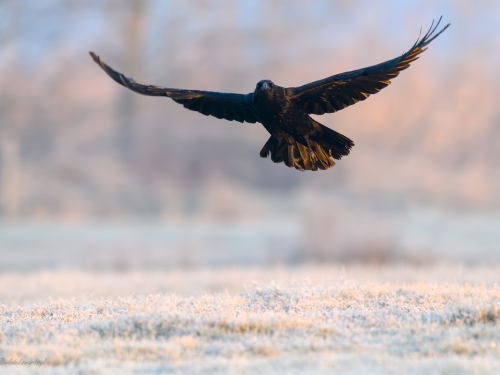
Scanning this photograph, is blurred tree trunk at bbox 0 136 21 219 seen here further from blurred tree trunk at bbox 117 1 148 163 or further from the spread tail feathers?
the spread tail feathers

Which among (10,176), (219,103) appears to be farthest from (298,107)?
(10,176)

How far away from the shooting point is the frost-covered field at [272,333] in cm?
512

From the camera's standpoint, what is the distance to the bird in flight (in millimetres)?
7898

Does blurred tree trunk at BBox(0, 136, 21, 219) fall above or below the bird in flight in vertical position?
above

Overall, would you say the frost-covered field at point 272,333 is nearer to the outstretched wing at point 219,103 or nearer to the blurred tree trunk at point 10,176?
the outstretched wing at point 219,103

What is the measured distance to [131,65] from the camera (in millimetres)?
42906

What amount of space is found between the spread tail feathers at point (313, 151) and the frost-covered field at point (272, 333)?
1516 mm

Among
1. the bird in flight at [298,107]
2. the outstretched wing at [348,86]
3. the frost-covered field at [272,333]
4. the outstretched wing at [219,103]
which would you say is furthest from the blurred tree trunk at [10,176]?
the frost-covered field at [272,333]

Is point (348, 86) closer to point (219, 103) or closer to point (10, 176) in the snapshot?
point (219, 103)

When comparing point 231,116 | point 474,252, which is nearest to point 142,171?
point 474,252

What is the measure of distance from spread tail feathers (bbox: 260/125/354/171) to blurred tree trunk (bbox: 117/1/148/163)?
110 ft

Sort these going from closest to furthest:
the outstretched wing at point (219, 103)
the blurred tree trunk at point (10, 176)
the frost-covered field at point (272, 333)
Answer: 1. the frost-covered field at point (272, 333)
2. the outstretched wing at point (219, 103)
3. the blurred tree trunk at point (10, 176)

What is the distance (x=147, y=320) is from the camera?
239 inches

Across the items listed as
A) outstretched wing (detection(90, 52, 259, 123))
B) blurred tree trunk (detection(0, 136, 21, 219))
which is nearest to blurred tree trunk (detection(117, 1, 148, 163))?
blurred tree trunk (detection(0, 136, 21, 219))
